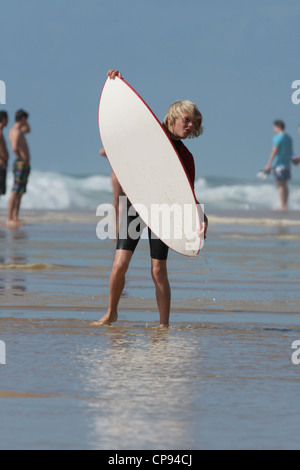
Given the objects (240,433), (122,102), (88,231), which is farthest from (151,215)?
(88,231)

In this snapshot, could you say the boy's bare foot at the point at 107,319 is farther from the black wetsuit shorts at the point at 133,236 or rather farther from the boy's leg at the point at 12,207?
the boy's leg at the point at 12,207

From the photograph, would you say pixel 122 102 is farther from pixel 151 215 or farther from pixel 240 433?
pixel 240 433

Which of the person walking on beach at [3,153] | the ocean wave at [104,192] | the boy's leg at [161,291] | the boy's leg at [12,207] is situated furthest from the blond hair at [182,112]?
the ocean wave at [104,192]

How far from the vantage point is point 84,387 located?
16.8ft

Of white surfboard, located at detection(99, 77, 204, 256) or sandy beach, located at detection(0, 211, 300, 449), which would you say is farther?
white surfboard, located at detection(99, 77, 204, 256)

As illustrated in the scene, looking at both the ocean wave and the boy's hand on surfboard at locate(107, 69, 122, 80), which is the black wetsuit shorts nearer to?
the boy's hand on surfboard at locate(107, 69, 122, 80)

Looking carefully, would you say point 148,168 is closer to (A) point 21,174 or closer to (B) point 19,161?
(B) point 19,161

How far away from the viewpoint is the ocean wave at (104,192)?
42625 mm

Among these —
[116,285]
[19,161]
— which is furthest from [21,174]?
[116,285]

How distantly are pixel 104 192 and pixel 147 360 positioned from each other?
41.5m

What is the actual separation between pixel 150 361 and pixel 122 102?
7.04 ft

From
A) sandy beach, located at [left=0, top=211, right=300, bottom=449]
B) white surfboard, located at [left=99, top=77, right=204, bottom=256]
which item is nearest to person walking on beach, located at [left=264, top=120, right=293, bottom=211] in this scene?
sandy beach, located at [left=0, top=211, right=300, bottom=449]

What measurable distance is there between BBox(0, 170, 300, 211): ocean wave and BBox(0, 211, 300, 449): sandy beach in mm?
30290

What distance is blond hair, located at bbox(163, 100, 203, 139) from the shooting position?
6914 millimetres
